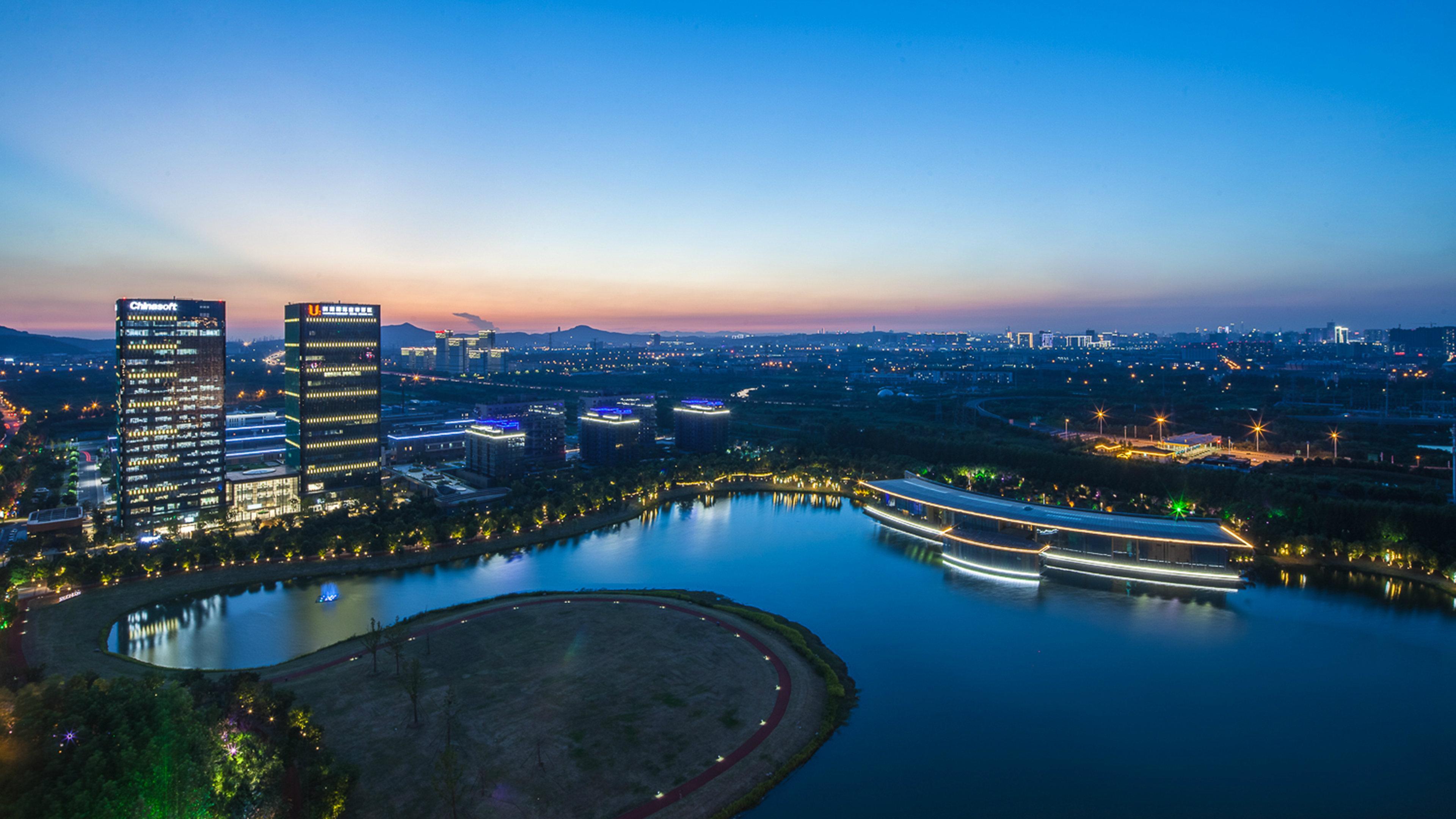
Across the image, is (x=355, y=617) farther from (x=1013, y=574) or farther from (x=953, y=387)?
(x=953, y=387)

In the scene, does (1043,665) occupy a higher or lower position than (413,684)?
lower

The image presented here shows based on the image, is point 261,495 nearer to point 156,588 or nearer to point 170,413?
point 170,413

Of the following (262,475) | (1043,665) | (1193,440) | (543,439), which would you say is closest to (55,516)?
(262,475)

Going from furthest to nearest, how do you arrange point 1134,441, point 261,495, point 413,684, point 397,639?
point 1134,441 < point 261,495 < point 397,639 < point 413,684

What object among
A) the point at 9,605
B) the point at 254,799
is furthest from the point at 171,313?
the point at 254,799

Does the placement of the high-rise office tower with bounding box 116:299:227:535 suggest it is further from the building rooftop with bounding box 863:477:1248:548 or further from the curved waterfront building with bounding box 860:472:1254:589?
the curved waterfront building with bounding box 860:472:1254:589

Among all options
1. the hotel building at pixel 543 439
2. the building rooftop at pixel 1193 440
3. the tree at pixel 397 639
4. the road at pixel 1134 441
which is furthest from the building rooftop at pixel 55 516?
the building rooftop at pixel 1193 440
